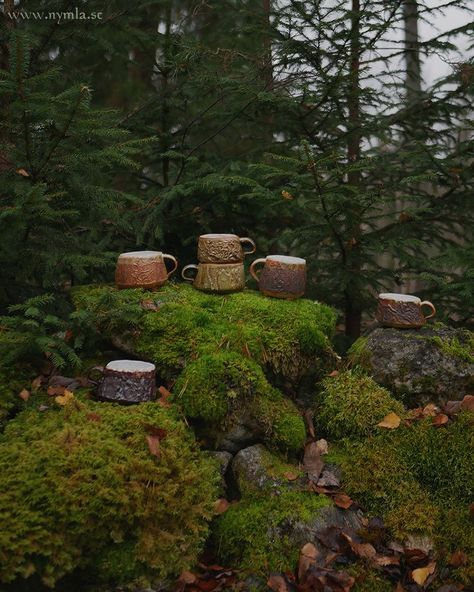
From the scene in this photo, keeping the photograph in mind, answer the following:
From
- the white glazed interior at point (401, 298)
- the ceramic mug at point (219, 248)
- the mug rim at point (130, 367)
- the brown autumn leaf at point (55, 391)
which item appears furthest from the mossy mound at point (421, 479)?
the brown autumn leaf at point (55, 391)

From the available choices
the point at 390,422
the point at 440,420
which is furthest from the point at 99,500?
the point at 440,420

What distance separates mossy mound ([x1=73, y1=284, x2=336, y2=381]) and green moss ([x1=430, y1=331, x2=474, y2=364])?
2.56ft

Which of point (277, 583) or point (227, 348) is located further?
point (227, 348)

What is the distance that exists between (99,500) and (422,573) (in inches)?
66.9

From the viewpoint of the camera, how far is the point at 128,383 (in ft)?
10.7

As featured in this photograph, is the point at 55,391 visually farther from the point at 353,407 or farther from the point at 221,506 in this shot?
the point at 353,407

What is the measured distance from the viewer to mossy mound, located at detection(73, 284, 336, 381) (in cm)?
357

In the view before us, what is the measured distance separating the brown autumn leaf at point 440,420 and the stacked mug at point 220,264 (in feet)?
5.64

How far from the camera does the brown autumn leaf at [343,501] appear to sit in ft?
9.97

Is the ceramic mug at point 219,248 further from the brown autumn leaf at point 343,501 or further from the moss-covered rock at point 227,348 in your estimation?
the brown autumn leaf at point 343,501

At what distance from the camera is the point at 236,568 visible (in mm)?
2803

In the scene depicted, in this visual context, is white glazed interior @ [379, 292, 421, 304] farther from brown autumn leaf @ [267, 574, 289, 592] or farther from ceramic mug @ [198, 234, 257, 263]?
brown autumn leaf @ [267, 574, 289, 592]

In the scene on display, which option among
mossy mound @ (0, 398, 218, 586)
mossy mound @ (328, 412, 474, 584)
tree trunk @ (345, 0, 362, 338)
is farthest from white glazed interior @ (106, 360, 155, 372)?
tree trunk @ (345, 0, 362, 338)

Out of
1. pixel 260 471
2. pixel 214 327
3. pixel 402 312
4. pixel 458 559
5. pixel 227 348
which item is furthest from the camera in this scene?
pixel 402 312
